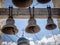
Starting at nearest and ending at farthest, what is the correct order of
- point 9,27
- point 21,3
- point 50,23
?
point 21,3 < point 9,27 < point 50,23

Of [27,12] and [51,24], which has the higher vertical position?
[27,12]

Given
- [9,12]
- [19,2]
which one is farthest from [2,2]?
[19,2]

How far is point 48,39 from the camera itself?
17.0 ft

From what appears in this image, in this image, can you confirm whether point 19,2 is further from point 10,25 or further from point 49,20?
point 49,20

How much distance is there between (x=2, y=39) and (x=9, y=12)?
1320mm

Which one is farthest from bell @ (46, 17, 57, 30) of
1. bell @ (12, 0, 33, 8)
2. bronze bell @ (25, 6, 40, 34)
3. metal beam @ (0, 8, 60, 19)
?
bell @ (12, 0, 33, 8)

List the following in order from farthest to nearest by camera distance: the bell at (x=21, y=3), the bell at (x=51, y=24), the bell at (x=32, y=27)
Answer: the bell at (x=51, y=24)
the bell at (x=32, y=27)
the bell at (x=21, y=3)

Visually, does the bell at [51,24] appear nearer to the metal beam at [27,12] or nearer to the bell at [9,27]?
the metal beam at [27,12]

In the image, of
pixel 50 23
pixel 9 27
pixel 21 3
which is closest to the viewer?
pixel 21 3

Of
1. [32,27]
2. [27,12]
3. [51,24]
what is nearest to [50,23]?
[51,24]

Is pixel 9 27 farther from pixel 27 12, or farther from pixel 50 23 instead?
pixel 50 23

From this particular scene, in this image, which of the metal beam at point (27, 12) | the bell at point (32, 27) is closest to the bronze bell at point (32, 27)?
the bell at point (32, 27)

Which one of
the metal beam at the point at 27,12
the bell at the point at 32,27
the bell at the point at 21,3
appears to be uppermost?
the bell at the point at 21,3

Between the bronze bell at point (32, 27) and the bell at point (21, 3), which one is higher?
the bell at point (21, 3)
